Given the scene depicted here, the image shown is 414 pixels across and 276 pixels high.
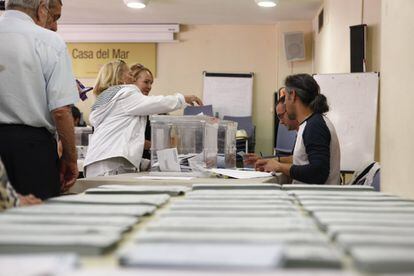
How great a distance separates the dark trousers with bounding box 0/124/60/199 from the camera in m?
1.94

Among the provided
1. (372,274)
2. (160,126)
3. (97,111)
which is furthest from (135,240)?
(97,111)

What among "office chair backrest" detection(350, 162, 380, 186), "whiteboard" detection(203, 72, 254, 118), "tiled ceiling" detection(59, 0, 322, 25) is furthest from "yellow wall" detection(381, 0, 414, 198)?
"whiteboard" detection(203, 72, 254, 118)

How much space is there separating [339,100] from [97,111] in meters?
2.18

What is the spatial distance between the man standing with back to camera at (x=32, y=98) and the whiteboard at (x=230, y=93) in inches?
212

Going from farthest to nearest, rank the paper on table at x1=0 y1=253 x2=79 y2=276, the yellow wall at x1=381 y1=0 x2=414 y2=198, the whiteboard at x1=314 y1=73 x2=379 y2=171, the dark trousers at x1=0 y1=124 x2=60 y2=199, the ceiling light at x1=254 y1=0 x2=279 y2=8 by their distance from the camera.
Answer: the ceiling light at x1=254 y1=0 x2=279 y2=8, the whiteboard at x1=314 y1=73 x2=379 y2=171, the yellow wall at x1=381 y1=0 x2=414 y2=198, the dark trousers at x1=0 y1=124 x2=60 y2=199, the paper on table at x1=0 y1=253 x2=79 y2=276

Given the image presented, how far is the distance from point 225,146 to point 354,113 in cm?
160

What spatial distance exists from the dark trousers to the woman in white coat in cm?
78

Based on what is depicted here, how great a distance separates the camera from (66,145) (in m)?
2.16

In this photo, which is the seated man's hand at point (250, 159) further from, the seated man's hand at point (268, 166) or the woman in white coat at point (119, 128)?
the woman in white coat at point (119, 128)

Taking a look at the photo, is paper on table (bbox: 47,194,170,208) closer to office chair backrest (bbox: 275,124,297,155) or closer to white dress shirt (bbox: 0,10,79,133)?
white dress shirt (bbox: 0,10,79,133)

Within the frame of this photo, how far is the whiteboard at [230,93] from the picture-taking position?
7465mm

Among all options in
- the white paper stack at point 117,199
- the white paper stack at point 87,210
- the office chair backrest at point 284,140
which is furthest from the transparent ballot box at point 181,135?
the office chair backrest at point 284,140

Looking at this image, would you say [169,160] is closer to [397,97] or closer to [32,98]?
[32,98]

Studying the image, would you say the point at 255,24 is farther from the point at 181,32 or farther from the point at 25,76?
the point at 25,76
